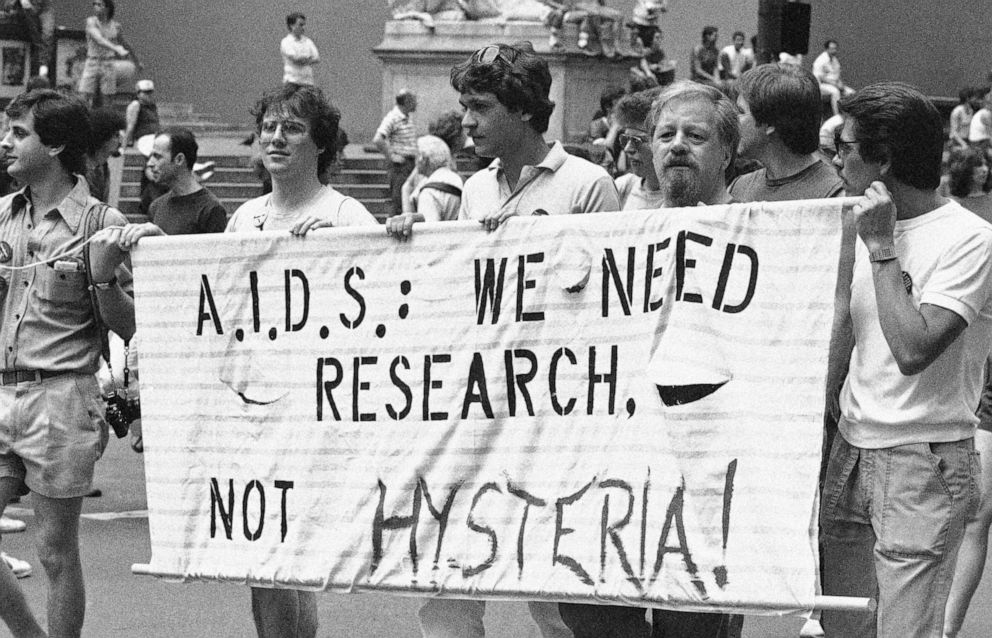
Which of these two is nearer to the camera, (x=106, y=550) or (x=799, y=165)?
(x=799, y=165)

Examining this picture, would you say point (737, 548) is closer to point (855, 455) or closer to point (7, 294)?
point (855, 455)

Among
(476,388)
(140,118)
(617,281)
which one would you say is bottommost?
(140,118)

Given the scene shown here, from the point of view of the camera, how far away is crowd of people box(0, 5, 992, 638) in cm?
422

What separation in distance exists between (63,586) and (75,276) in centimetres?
99

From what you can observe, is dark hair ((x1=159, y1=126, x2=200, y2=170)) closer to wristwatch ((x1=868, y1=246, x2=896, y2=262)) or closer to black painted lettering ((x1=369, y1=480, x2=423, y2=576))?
black painted lettering ((x1=369, y1=480, x2=423, y2=576))

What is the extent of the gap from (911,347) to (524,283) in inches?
44.7

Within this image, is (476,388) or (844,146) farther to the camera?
(476,388)

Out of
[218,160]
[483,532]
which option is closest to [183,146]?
[483,532]

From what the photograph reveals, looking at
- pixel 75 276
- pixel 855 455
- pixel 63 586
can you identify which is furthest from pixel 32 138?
pixel 855 455

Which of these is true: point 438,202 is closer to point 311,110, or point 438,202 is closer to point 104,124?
point 104,124

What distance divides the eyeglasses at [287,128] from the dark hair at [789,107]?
1569mm

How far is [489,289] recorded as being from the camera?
15.8 ft

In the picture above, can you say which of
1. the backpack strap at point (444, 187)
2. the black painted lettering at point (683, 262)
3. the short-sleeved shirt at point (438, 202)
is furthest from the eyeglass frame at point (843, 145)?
the backpack strap at point (444, 187)

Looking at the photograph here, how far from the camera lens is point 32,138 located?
5684mm
